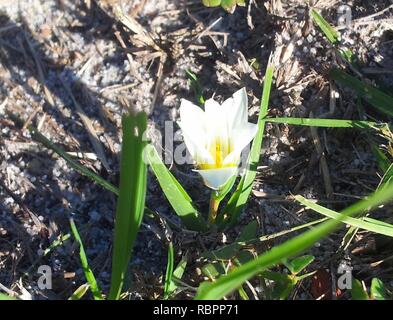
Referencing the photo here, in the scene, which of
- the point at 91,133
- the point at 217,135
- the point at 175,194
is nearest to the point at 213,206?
the point at 175,194

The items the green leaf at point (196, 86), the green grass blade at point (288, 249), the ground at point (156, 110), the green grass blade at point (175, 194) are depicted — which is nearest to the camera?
the green grass blade at point (288, 249)

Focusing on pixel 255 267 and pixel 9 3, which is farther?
pixel 9 3

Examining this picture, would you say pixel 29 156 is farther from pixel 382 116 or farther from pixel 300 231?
pixel 382 116

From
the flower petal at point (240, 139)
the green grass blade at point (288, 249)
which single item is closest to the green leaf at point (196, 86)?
the flower petal at point (240, 139)

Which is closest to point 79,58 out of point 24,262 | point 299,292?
point 24,262

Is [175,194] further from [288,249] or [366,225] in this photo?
[288,249]

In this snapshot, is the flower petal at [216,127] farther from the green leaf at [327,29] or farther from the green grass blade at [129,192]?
the green leaf at [327,29]
